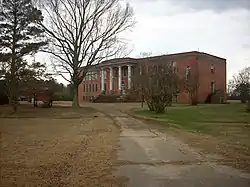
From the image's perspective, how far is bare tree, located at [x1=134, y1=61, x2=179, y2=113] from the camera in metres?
36.2

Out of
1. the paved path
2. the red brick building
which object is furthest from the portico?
the paved path

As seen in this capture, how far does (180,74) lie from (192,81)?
2.64 m

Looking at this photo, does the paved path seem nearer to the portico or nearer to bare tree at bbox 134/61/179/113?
bare tree at bbox 134/61/179/113

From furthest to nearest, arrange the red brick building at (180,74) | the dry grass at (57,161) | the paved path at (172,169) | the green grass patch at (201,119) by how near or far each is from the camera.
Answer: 1. the red brick building at (180,74)
2. the green grass patch at (201,119)
3. the dry grass at (57,161)
4. the paved path at (172,169)

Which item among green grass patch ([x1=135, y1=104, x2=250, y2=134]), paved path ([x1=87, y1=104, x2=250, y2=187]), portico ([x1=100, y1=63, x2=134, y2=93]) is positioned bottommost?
paved path ([x1=87, y1=104, x2=250, y2=187])

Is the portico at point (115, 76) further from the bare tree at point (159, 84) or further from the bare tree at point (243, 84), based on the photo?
the bare tree at point (159, 84)

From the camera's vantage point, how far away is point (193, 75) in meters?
65.3

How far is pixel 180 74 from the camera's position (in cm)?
6406

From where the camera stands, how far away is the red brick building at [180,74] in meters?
71.9

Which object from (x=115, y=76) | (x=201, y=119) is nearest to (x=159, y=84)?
(x=201, y=119)

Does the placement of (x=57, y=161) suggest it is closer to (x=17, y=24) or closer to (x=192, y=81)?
(x=17, y=24)

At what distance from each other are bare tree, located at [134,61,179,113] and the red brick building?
73.4 ft

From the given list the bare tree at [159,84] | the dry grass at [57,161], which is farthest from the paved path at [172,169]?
the bare tree at [159,84]

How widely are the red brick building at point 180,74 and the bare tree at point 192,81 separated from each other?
2.04 ft
